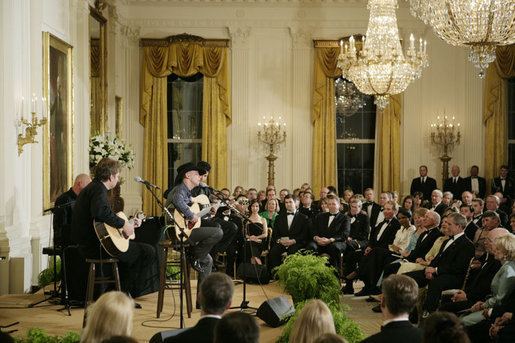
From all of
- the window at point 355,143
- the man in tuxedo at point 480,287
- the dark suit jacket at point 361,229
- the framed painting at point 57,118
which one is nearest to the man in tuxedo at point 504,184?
the window at point 355,143

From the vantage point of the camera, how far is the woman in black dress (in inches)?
396

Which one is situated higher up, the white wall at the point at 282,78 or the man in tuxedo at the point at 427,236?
the white wall at the point at 282,78

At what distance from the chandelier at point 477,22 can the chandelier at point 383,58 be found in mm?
3434

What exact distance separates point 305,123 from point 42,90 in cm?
798

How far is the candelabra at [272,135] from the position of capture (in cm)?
1560

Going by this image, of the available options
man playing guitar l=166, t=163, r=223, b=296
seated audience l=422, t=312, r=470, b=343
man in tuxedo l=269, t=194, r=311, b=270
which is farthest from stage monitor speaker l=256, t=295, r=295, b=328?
seated audience l=422, t=312, r=470, b=343

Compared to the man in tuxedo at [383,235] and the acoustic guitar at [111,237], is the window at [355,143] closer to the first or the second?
the man in tuxedo at [383,235]

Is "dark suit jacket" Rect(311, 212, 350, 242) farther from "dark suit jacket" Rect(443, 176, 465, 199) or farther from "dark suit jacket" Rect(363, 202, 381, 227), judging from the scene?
"dark suit jacket" Rect(443, 176, 465, 199)

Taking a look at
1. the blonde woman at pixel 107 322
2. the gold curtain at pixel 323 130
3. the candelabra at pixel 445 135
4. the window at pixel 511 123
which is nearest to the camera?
the blonde woman at pixel 107 322

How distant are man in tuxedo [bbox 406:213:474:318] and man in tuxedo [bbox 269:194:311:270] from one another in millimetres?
3164

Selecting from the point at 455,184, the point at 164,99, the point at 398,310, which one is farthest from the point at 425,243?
the point at 164,99

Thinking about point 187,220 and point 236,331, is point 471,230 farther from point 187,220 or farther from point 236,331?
point 236,331

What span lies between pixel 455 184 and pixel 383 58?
568cm

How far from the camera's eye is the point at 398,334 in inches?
135
